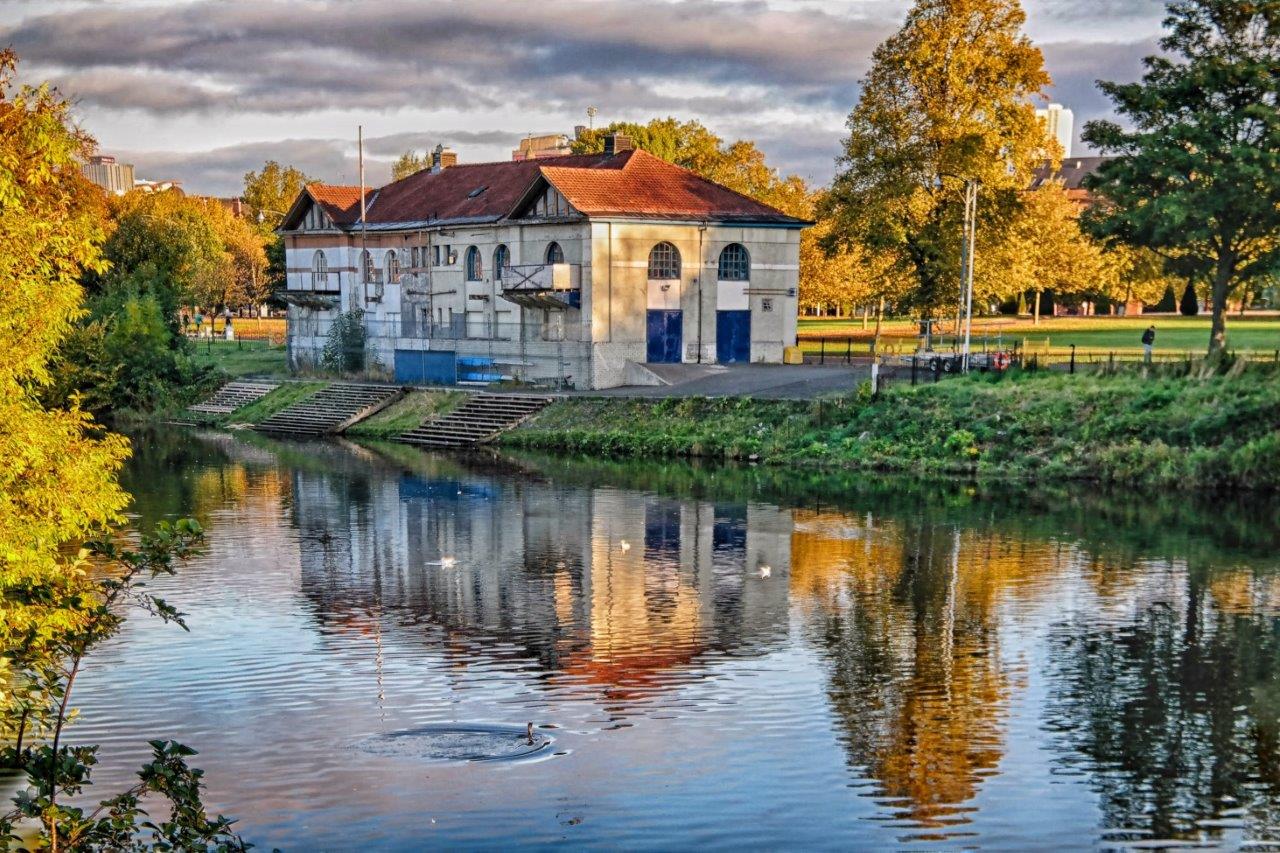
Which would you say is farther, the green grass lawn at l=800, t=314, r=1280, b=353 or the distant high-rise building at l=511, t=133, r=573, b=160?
the distant high-rise building at l=511, t=133, r=573, b=160

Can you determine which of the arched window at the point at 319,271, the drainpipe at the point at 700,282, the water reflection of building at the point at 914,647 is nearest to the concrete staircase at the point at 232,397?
the arched window at the point at 319,271

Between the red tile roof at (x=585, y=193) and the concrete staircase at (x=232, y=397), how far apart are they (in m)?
10.2

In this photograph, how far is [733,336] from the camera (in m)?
62.8

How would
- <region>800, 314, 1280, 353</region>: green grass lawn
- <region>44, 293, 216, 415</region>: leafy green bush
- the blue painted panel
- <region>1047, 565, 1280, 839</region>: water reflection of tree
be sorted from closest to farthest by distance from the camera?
<region>1047, 565, 1280, 839</region>: water reflection of tree < the blue painted panel < <region>44, 293, 216, 415</region>: leafy green bush < <region>800, 314, 1280, 353</region>: green grass lawn

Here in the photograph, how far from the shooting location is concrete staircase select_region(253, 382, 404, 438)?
62094mm

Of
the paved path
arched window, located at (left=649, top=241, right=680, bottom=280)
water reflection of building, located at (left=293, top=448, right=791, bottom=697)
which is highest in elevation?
arched window, located at (left=649, top=241, right=680, bottom=280)

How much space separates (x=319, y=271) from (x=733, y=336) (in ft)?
86.0

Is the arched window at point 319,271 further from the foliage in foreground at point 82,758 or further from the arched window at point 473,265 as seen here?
the foliage in foreground at point 82,758

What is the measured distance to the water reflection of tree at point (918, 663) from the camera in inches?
712

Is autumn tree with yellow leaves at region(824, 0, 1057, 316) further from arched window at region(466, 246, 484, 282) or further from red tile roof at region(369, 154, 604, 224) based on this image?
arched window at region(466, 246, 484, 282)

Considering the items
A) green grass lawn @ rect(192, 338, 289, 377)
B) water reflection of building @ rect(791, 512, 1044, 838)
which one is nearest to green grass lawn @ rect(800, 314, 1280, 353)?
green grass lawn @ rect(192, 338, 289, 377)

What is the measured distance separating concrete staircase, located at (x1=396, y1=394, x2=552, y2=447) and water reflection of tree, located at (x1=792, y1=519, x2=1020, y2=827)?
2461 centimetres

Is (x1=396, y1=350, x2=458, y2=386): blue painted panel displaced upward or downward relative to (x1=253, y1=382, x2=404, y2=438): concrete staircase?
upward

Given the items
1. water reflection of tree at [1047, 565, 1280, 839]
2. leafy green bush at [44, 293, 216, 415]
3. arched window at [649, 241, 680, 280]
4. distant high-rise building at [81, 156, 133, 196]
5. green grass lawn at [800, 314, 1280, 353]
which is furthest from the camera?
distant high-rise building at [81, 156, 133, 196]
